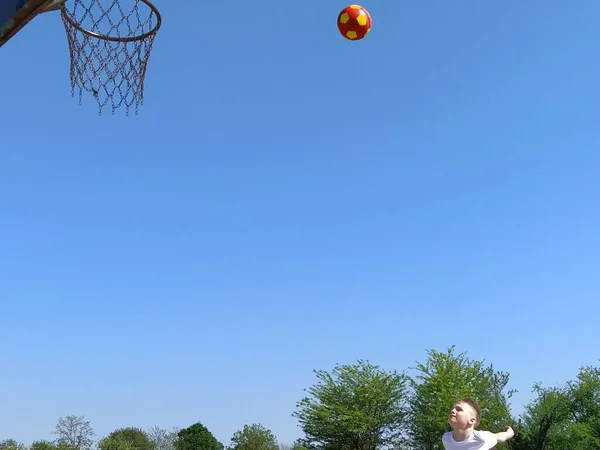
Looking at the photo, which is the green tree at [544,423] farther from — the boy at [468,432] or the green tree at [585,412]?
the boy at [468,432]

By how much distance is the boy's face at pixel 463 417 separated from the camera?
5.46 m

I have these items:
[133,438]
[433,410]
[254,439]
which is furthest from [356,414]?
[133,438]

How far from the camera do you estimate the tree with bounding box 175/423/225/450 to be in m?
65.1

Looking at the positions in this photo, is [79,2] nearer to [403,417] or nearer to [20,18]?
[20,18]

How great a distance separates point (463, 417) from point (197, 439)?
64732mm

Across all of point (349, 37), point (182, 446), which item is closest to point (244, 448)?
point (182, 446)

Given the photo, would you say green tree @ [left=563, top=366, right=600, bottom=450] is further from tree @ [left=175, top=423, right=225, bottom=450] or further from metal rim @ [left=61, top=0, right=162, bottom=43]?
tree @ [left=175, top=423, right=225, bottom=450]

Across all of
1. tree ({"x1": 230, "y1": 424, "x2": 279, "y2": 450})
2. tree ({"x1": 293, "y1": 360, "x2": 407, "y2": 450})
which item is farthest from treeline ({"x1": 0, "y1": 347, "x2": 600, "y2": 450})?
tree ({"x1": 230, "y1": 424, "x2": 279, "y2": 450})

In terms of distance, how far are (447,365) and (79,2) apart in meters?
30.9

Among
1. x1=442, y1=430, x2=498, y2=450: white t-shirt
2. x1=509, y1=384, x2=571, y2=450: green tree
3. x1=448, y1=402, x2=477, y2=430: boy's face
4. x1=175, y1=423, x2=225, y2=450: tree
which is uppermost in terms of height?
x1=175, y1=423, x2=225, y2=450: tree

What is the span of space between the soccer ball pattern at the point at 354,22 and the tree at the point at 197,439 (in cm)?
6259

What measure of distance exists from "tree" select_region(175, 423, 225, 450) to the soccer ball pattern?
205 feet

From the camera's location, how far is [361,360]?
3897cm

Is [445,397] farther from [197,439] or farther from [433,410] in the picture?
[197,439]
